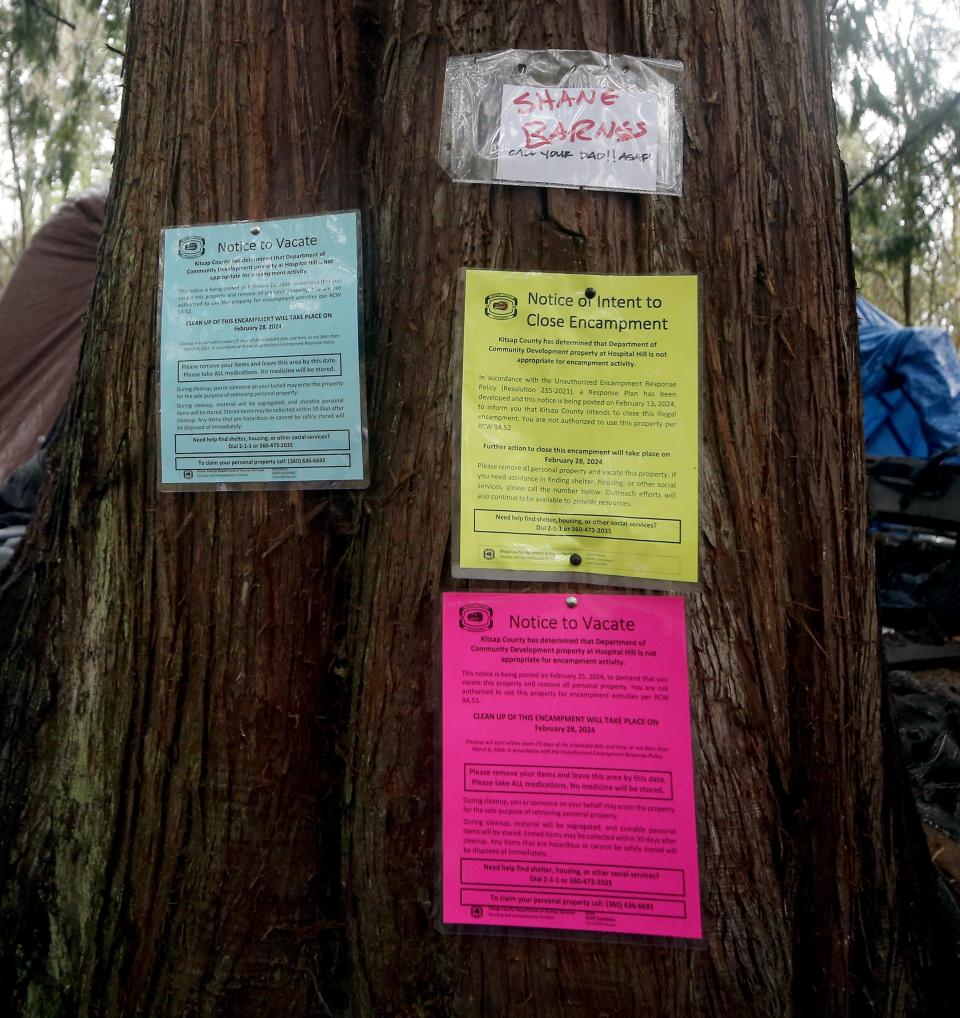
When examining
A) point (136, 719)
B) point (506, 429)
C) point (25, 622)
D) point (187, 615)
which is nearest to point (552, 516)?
point (506, 429)

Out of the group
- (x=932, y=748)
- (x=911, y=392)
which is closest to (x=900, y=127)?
(x=911, y=392)

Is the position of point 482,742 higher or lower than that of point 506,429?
lower

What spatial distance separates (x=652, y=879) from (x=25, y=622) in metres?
1.22

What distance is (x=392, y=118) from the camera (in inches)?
56.7

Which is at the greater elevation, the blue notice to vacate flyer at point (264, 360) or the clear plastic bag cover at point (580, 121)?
the clear plastic bag cover at point (580, 121)

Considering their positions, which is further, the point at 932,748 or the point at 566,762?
the point at 932,748

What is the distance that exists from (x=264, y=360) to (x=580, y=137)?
2.09 feet

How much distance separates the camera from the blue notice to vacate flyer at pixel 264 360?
55.5 inches

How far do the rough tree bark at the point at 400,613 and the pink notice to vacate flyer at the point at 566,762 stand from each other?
0.14 ft

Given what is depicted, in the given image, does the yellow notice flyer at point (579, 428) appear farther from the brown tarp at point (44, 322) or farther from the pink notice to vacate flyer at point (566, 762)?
the brown tarp at point (44, 322)

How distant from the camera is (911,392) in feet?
20.7

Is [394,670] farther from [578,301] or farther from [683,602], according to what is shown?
[578,301]

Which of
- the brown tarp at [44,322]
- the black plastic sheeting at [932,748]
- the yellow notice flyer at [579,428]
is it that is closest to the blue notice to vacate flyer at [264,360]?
the yellow notice flyer at [579,428]

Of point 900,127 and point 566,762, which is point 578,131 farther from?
point 900,127
